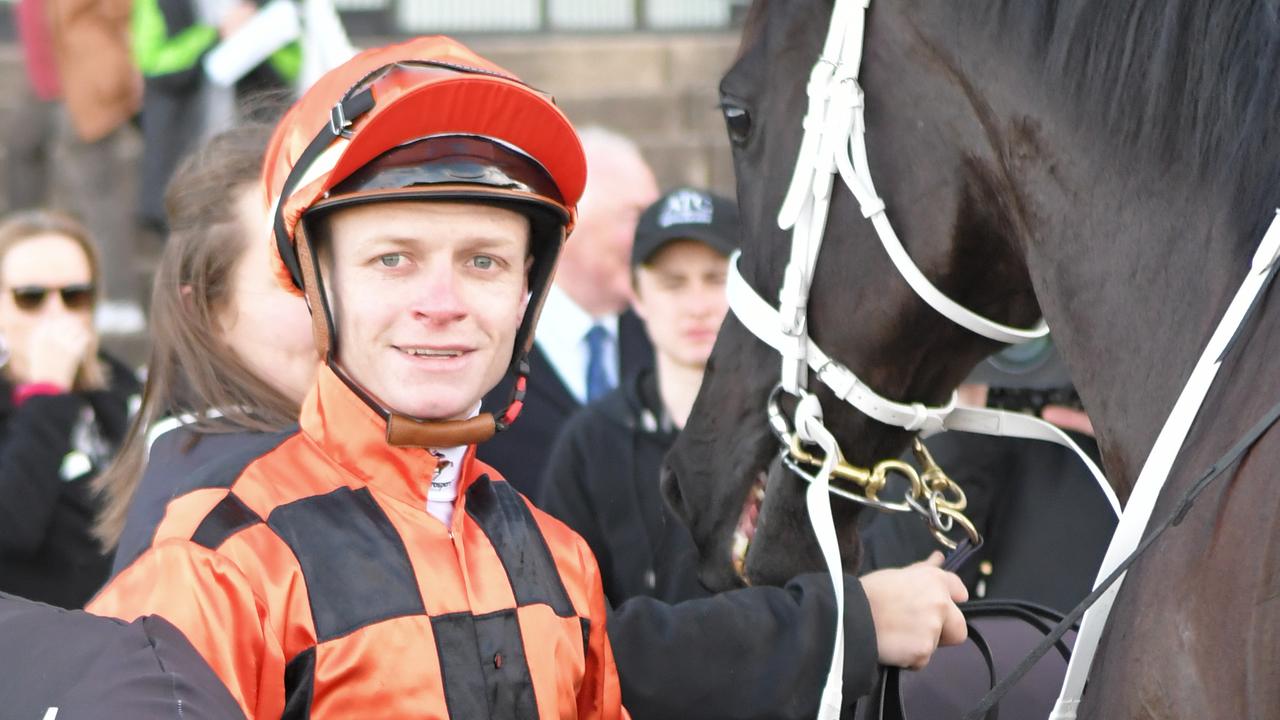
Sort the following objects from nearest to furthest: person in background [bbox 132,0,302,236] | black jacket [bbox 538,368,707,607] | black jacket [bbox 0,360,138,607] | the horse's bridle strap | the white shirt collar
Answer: the horse's bridle strap → black jacket [bbox 538,368,707,607] → black jacket [bbox 0,360,138,607] → the white shirt collar → person in background [bbox 132,0,302,236]

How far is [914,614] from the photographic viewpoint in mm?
2342

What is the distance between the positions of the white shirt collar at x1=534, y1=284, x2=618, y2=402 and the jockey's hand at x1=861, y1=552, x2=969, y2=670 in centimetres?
240

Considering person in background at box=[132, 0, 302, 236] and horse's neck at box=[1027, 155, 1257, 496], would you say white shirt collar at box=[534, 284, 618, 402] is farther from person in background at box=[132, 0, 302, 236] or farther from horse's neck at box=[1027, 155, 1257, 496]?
horse's neck at box=[1027, 155, 1257, 496]

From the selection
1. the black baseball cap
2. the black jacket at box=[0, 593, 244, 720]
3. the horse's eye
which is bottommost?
the black baseball cap

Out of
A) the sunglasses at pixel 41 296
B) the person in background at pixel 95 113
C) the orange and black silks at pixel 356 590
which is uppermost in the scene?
the orange and black silks at pixel 356 590

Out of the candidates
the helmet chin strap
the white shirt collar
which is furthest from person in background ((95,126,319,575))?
the white shirt collar

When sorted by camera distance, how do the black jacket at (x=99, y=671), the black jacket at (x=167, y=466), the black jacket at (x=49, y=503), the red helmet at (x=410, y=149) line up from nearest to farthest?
the black jacket at (x=99, y=671) < the red helmet at (x=410, y=149) < the black jacket at (x=167, y=466) < the black jacket at (x=49, y=503)

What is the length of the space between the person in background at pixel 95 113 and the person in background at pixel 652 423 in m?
3.88

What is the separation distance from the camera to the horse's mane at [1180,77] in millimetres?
1997

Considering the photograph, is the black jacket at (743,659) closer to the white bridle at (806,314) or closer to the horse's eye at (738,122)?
the white bridle at (806,314)

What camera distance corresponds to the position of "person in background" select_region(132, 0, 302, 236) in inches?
266

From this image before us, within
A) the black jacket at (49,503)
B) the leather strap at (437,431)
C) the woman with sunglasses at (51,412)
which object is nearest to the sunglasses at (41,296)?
the woman with sunglasses at (51,412)

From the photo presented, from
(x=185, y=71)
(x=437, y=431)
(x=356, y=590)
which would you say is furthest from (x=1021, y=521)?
(x=185, y=71)

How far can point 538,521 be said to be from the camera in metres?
2.25
